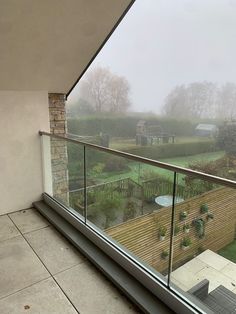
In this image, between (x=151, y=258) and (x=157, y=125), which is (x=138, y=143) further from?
(x=151, y=258)

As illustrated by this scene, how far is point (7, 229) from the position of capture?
111 inches

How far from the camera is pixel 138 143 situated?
4.59 metres

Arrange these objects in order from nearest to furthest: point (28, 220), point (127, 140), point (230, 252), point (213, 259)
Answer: point (230, 252) → point (213, 259) → point (28, 220) → point (127, 140)

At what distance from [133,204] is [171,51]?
343cm

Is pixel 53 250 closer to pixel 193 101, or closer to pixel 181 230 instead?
pixel 181 230

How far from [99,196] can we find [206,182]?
1.38 m

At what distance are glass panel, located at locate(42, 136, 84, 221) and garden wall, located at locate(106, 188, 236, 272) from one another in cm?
68

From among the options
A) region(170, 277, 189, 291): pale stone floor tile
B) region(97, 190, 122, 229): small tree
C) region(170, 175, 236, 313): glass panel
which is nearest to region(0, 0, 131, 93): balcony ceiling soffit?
region(97, 190, 122, 229): small tree

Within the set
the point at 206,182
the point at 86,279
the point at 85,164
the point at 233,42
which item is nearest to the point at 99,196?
the point at 85,164

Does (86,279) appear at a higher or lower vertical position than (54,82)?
lower

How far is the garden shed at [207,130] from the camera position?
432 cm

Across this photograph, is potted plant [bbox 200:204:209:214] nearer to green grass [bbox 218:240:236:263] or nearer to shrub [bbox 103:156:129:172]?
green grass [bbox 218:240:236:263]

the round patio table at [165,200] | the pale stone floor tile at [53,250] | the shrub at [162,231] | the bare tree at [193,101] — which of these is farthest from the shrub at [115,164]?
the bare tree at [193,101]

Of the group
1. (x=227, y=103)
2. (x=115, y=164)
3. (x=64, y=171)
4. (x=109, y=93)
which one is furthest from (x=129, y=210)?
(x=227, y=103)
